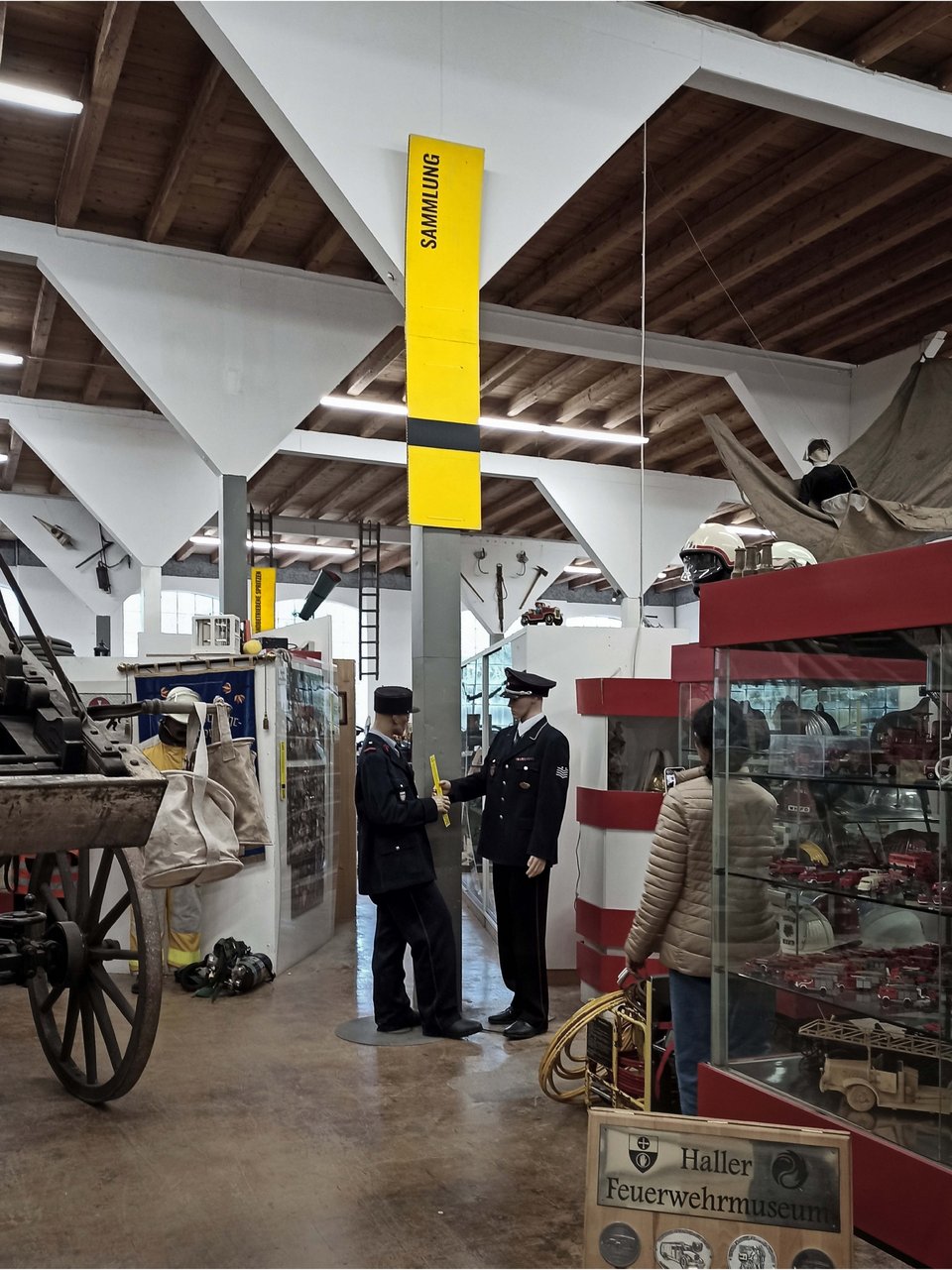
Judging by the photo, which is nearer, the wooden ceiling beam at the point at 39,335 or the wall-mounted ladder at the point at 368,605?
the wooden ceiling beam at the point at 39,335

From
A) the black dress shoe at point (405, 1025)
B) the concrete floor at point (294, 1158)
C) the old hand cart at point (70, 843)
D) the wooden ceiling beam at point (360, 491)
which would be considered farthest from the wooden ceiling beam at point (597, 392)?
the old hand cart at point (70, 843)

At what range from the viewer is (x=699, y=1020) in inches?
138

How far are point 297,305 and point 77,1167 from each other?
6570 mm

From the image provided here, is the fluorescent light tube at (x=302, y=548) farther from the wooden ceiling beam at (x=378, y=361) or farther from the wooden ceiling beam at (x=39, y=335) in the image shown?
the wooden ceiling beam at (x=378, y=361)

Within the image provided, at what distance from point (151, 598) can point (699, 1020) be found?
29.1 feet

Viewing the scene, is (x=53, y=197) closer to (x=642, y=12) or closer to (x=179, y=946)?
(x=642, y=12)

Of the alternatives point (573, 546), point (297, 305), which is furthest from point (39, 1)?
point (573, 546)

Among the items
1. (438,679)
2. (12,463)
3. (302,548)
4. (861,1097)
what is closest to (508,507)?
(302,548)

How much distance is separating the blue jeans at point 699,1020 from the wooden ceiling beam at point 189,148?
556 cm

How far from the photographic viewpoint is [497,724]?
30.4ft

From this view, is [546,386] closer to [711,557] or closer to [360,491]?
[360,491]

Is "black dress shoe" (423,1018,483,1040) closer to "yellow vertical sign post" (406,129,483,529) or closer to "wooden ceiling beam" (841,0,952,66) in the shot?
"yellow vertical sign post" (406,129,483,529)

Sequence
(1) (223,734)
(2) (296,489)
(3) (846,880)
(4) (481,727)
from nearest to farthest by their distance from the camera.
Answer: (3) (846,880) < (1) (223,734) < (4) (481,727) < (2) (296,489)

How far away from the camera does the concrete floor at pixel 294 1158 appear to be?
3.05m
